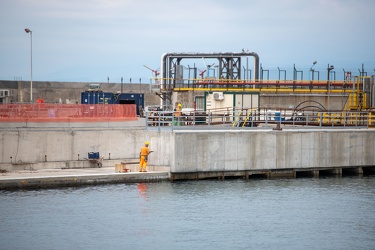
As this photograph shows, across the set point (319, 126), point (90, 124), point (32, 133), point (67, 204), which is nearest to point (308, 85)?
point (319, 126)

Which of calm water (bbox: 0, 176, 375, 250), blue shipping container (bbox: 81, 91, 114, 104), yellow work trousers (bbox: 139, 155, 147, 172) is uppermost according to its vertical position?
blue shipping container (bbox: 81, 91, 114, 104)

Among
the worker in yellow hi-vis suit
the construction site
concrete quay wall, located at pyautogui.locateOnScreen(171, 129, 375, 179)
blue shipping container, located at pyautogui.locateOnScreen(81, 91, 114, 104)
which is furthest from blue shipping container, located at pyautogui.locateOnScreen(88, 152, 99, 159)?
blue shipping container, located at pyautogui.locateOnScreen(81, 91, 114, 104)

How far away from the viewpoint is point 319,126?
1884 inches

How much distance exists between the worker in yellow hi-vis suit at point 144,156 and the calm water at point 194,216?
38.7 inches

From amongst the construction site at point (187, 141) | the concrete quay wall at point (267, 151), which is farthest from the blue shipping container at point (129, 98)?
the concrete quay wall at point (267, 151)

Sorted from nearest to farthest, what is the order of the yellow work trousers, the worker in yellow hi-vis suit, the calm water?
1. the calm water
2. the worker in yellow hi-vis suit
3. the yellow work trousers

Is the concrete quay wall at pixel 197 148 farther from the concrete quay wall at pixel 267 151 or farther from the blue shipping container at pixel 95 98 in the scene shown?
the blue shipping container at pixel 95 98

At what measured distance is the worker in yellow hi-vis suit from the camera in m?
41.5

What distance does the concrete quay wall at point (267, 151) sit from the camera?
140 feet

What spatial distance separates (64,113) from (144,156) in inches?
322

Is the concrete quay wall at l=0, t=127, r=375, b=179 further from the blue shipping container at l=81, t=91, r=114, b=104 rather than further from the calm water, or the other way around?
the blue shipping container at l=81, t=91, r=114, b=104

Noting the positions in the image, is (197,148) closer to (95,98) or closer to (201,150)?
(201,150)

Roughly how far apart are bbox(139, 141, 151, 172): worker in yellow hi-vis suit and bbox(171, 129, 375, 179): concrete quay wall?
4.73ft

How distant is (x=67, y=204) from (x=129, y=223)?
4019 mm
